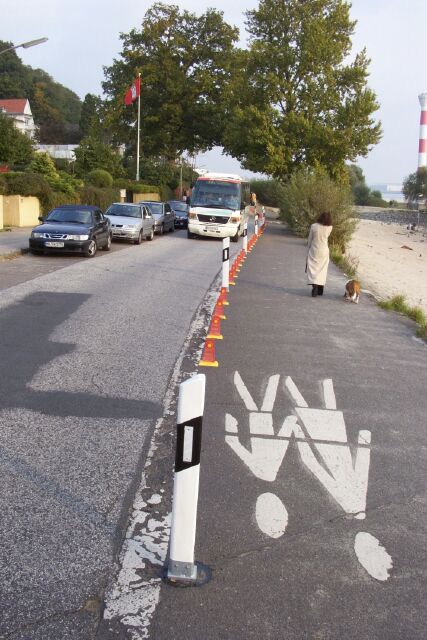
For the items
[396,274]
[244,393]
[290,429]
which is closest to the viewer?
[290,429]

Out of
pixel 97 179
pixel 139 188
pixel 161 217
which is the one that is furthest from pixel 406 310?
pixel 139 188

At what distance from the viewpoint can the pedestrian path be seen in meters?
3.20

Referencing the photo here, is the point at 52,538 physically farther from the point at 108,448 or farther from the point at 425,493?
the point at 425,493

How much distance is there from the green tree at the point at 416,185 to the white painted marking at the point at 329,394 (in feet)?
374

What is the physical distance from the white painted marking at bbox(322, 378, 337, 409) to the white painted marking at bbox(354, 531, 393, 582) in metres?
2.68

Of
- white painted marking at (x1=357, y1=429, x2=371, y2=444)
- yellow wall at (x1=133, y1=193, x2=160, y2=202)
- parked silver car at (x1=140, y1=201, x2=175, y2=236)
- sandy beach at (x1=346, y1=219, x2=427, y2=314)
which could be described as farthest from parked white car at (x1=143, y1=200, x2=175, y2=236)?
white painted marking at (x1=357, y1=429, x2=371, y2=444)

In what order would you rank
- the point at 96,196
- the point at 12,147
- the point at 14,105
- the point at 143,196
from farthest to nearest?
1. the point at 14,105
2. the point at 143,196
3. the point at 12,147
4. the point at 96,196

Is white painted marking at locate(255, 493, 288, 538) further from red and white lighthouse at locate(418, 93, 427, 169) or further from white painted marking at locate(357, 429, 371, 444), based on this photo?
red and white lighthouse at locate(418, 93, 427, 169)

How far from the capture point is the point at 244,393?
6.93 m

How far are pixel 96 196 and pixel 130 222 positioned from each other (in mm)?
11066

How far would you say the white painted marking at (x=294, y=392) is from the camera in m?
6.72

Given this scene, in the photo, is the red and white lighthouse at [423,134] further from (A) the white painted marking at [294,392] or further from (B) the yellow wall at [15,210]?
(A) the white painted marking at [294,392]

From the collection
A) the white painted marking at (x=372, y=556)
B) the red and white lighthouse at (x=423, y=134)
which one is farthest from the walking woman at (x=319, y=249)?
the red and white lighthouse at (x=423, y=134)

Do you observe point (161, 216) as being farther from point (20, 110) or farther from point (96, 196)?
point (20, 110)
